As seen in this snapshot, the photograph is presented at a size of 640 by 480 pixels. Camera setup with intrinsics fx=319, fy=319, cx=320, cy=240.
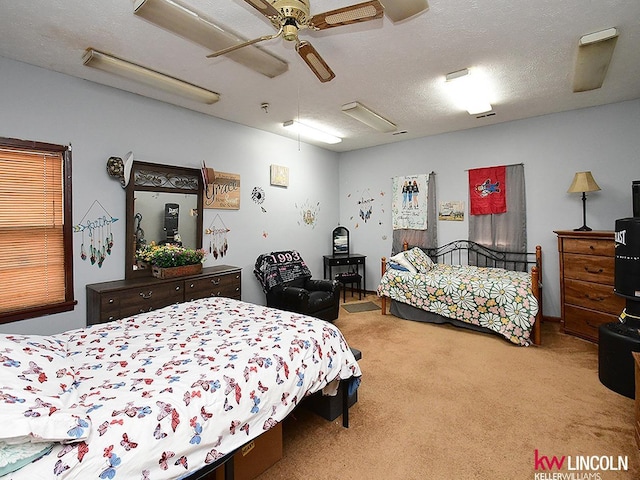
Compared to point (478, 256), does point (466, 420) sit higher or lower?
lower

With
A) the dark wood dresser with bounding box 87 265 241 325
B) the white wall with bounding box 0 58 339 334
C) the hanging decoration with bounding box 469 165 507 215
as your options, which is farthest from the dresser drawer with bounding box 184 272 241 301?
the hanging decoration with bounding box 469 165 507 215

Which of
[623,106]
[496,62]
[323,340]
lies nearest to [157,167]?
[323,340]

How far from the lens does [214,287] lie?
12.2ft

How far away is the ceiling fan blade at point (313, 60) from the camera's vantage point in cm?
194

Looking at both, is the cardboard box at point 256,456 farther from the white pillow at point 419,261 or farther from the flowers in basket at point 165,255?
the white pillow at point 419,261

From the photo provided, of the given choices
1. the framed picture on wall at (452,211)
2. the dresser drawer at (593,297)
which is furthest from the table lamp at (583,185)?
the framed picture on wall at (452,211)

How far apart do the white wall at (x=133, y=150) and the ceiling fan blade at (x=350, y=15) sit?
256 centimetres

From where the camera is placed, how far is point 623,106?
385cm

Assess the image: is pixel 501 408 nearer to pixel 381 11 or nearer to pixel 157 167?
pixel 381 11

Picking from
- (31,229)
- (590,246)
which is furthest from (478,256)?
(31,229)

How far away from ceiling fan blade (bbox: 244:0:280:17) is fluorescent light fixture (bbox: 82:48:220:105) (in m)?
1.75

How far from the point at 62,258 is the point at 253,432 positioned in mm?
2650

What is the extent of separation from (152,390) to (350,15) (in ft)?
6.73

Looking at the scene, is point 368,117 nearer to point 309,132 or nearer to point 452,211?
point 309,132
